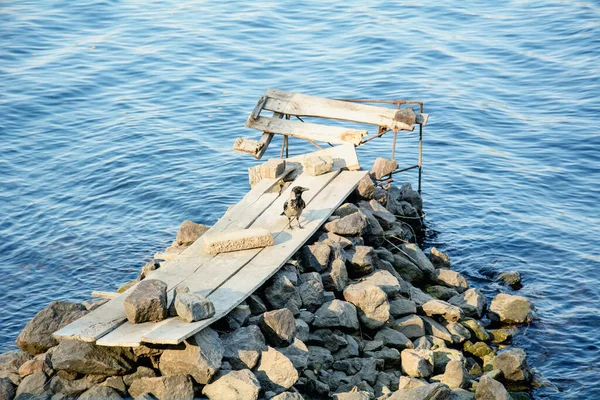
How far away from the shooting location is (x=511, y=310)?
1798 centimetres

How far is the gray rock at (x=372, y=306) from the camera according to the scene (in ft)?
49.1

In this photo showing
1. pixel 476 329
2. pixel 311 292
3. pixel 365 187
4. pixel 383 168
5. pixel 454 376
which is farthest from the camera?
pixel 383 168

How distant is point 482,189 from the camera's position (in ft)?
84.6

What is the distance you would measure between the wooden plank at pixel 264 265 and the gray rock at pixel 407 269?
198 centimetres

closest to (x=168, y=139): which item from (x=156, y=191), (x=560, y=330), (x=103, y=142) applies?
(x=103, y=142)

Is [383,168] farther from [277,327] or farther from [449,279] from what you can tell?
[277,327]

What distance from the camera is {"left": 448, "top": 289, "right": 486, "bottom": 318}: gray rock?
17672mm

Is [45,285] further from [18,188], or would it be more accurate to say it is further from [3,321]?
[18,188]

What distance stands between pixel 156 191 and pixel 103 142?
514 cm

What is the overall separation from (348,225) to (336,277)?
1.63m

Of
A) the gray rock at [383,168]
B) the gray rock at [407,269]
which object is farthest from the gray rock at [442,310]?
the gray rock at [383,168]

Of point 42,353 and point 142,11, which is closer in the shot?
point 42,353

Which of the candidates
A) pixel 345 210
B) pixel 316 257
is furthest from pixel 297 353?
Result: pixel 345 210

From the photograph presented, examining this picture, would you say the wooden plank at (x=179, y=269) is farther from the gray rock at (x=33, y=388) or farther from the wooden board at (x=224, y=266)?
the gray rock at (x=33, y=388)
